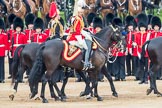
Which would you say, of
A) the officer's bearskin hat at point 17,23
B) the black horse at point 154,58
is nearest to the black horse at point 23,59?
the black horse at point 154,58

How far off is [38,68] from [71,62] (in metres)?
0.77

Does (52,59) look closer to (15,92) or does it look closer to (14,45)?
(15,92)

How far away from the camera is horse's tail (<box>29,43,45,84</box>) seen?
2070cm

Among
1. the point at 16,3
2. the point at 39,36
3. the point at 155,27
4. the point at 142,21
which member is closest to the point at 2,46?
the point at 39,36

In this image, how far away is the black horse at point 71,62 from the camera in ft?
67.8

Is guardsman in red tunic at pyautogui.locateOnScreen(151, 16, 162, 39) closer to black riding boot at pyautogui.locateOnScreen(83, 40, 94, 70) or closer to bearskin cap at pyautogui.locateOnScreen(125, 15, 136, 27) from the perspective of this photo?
bearskin cap at pyautogui.locateOnScreen(125, 15, 136, 27)

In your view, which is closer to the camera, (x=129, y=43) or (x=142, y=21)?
(x=129, y=43)

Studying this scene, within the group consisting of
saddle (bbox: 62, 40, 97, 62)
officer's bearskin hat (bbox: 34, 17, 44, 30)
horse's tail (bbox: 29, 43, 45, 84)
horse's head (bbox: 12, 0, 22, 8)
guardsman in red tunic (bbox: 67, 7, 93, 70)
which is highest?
horse's head (bbox: 12, 0, 22, 8)

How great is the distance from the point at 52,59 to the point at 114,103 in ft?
5.51

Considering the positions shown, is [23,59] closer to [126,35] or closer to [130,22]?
[126,35]

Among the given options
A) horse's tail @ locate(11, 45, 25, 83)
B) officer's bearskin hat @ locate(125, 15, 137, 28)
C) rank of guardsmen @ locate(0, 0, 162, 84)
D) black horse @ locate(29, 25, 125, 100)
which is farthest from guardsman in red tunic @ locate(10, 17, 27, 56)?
black horse @ locate(29, 25, 125, 100)

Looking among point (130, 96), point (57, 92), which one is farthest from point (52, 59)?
point (130, 96)

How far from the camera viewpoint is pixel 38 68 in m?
20.7

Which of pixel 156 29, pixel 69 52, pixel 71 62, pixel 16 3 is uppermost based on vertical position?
pixel 16 3
